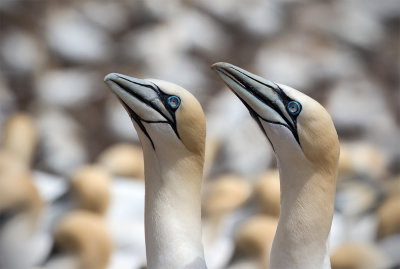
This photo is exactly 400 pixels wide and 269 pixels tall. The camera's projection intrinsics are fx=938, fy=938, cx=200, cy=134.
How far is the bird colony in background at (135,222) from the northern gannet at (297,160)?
194 centimetres

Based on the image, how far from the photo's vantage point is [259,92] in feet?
11.3

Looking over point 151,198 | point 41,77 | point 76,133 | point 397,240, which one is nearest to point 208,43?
point 41,77

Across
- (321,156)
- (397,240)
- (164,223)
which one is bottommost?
(397,240)

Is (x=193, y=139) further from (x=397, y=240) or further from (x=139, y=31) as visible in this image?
(x=139, y=31)

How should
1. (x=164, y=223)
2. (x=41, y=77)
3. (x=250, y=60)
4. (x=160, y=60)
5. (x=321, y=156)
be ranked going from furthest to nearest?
(x=250, y=60) → (x=160, y=60) → (x=41, y=77) → (x=164, y=223) → (x=321, y=156)

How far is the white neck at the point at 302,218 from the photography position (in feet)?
11.2

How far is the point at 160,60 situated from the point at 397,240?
27.3 ft

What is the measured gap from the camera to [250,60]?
14.9 metres

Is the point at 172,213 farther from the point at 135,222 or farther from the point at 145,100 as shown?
the point at 135,222

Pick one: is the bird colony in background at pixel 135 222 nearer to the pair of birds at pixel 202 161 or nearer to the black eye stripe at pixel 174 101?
the pair of birds at pixel 202 161

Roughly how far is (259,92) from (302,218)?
49 cm

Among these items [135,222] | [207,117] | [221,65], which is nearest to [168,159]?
[221,65]

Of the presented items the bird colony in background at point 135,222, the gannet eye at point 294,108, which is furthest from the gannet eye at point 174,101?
the bird colony in background at point 135,222

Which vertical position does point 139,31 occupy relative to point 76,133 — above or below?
A: above
